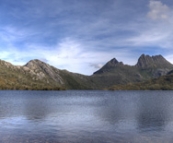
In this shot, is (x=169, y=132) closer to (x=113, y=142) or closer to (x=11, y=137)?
(x=113, y=142)

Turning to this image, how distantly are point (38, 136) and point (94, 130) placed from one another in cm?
1283

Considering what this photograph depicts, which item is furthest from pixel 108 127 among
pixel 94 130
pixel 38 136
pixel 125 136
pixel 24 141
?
pixel 24 141

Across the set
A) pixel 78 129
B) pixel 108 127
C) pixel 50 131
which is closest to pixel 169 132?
pixel 108 127

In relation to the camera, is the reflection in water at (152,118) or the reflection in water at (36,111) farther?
the reflection in water at (36,111)

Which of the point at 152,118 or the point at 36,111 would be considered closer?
the point at 152,118

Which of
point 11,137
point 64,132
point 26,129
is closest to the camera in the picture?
point 11,137

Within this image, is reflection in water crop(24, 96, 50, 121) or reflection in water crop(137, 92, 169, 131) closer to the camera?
reflection in water crop(137, 92, 169, 131)

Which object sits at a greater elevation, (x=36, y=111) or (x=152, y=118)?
(x=36, y=111)

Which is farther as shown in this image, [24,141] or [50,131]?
[50,131]

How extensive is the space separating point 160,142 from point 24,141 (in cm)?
2370

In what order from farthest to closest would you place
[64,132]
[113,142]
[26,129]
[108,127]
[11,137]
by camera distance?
[108,127] < [26,129] < [64,132] < [11,137] < [113,142]

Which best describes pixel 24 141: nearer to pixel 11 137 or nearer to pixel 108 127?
pixel 11 137

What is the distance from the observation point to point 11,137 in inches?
1649

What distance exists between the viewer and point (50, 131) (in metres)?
47.8
